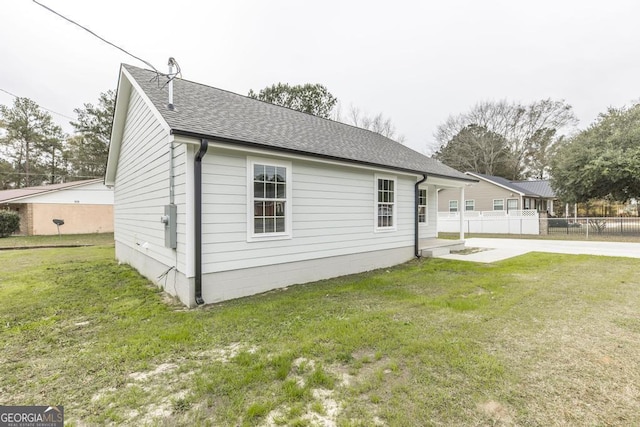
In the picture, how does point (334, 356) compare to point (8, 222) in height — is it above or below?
below

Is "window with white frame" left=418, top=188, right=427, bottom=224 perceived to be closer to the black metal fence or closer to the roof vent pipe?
the roof vent pipe

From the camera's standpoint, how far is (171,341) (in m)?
3.44

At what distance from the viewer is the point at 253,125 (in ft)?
20.6

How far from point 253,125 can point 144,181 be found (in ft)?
9.89

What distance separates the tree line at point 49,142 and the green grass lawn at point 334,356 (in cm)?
2470

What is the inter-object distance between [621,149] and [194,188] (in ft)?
71.2

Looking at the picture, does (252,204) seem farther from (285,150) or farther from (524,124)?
(524,124)

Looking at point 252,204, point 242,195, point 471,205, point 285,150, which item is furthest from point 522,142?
point 242,195

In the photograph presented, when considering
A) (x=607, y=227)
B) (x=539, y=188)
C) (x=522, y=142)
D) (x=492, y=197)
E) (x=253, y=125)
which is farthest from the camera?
(x=522, y=142)

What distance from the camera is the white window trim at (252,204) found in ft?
17.3

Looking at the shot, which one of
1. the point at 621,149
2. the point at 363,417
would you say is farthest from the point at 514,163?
the point at 363,417

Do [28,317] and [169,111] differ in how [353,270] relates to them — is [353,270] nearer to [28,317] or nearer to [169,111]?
[169,111]

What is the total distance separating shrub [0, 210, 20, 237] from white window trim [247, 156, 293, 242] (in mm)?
20005

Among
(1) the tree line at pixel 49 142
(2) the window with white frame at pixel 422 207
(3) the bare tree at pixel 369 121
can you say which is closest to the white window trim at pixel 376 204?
(2) the window with white frame at pixel 422 207
